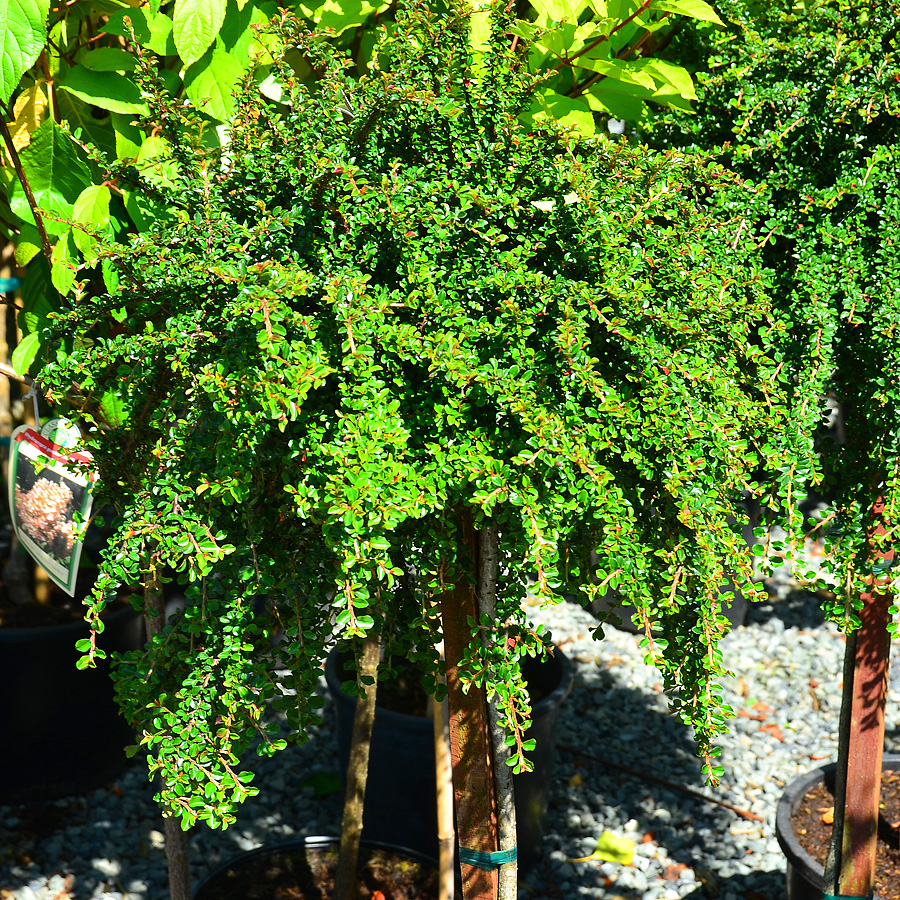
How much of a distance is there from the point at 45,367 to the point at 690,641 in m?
1.03

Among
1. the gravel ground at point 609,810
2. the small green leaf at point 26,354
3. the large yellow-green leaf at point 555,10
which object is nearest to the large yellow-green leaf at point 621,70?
the large yellow-green leaf at point 555,10

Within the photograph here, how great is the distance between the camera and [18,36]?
1438 mm

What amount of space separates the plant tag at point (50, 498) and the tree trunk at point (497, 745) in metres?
0.69

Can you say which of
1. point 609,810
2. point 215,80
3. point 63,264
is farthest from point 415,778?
point 215,80

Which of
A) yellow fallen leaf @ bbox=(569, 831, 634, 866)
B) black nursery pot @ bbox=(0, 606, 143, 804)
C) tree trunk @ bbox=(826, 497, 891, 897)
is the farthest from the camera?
black nursery pot @ bbox=(0, 606, 143, 804)

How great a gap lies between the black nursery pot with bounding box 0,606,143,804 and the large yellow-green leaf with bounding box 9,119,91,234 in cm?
171

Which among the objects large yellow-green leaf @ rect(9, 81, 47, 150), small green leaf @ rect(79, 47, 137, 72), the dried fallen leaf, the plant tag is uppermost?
small green leaf @ rect(79, 47, 137, 72)

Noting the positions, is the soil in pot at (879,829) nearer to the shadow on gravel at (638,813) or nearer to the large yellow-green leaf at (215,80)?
the shadow on gravel at (638,813)

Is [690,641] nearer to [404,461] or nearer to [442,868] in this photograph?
[404,461]

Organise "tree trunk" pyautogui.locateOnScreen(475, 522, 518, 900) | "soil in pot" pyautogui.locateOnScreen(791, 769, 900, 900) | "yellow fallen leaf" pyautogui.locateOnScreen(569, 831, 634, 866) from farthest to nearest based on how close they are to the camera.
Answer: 1. "yellow fallen leaf" pyautogui.locateOnScreen(569, 831, 634, 866)
2. "soil in pot" pyautogui.locateOnScreen(791, 769, 900, 900)
3. "tree trunk" pyautogui.locateOnScreen(475, 522, 518, 900)

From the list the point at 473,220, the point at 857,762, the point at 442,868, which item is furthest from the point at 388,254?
the point at 857,762

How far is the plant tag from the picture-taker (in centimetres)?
178

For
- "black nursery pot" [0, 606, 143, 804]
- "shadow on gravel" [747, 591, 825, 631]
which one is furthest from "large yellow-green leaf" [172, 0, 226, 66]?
"shadow on gravel" [747, 591, 825, 631]

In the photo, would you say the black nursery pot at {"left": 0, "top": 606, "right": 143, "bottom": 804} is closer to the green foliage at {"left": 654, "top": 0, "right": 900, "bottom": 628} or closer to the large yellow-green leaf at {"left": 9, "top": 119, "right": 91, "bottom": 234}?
the large yellow-green leaf at {"left": 9, "top": 119, "right": 91, "bottom": 234}
